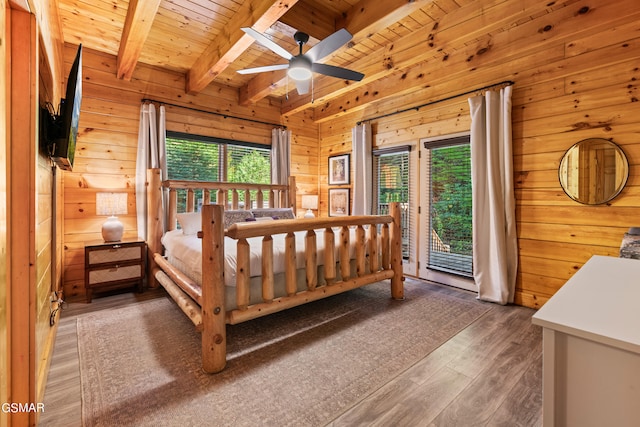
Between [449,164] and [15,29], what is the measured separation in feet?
12.9

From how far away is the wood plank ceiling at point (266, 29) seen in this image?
101 inches

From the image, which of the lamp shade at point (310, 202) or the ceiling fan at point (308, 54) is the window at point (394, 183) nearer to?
the lamp shade at point (310, 202)

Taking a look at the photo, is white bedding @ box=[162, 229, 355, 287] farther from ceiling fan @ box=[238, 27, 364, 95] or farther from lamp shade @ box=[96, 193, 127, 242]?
ceiling fan @ box=[238, 27, 364, 95]

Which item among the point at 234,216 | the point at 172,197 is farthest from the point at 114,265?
the point at 234,216

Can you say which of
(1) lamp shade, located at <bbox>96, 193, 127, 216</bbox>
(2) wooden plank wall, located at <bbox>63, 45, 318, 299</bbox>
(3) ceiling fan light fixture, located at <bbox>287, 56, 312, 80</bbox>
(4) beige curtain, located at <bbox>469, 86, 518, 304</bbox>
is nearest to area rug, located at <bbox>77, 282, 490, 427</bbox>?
(4) beige curtain, located at <bbox>469, 86, 518, 304</bbox>

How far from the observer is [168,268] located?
2.97 metres

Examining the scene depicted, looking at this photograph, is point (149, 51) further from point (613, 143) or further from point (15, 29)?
point (613, 143)

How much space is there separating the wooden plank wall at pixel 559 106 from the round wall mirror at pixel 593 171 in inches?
2.4

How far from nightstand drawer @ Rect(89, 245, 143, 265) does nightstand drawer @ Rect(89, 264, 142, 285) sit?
97 millimetres

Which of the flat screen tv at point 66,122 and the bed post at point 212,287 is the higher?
the flat screen tv at point 66,122

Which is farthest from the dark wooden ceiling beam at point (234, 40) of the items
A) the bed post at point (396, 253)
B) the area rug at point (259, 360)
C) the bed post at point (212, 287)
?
the area rug at point (259, 360)

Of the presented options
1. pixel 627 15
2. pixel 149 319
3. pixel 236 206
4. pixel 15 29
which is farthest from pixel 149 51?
pixel 627 15

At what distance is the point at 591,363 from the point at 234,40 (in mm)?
3359

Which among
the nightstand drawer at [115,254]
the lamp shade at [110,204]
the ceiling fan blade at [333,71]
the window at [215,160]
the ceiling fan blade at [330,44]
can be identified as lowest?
the nightstand drawer at [115,254]
